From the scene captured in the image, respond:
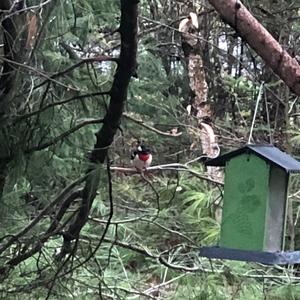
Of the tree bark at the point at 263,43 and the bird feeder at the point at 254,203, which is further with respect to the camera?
the tree bark at the point at 263,43

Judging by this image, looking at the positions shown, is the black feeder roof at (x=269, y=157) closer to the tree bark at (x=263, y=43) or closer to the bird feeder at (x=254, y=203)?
the bird feeder at (x=254, y=203)

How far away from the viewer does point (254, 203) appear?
1.47 meters

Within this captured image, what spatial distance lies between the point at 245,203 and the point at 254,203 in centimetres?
3

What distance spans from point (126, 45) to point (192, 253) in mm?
1029

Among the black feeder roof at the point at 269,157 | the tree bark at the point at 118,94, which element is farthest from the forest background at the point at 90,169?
the black feeder roof at the point at 269,157

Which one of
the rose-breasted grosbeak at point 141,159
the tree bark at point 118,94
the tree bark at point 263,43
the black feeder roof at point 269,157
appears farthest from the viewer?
the rose-breasted grosbeak at point 141,159

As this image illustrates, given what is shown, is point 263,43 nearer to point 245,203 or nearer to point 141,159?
point 245,203

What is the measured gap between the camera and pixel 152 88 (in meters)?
3.59

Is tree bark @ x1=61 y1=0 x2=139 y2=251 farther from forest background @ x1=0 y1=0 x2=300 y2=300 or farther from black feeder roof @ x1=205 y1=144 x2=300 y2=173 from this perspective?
black feeder roof @ x1=205 y1=144 x2=300 y2=173

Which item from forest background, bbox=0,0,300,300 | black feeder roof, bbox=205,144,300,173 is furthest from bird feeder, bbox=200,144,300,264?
forest background, bbox=0,0,300,300

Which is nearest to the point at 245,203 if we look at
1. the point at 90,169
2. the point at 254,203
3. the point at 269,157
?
the point at 254,203

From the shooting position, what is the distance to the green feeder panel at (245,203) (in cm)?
145

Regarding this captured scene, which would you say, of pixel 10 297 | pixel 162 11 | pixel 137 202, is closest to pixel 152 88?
pixel 162 11

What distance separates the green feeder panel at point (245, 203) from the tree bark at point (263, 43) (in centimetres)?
23
